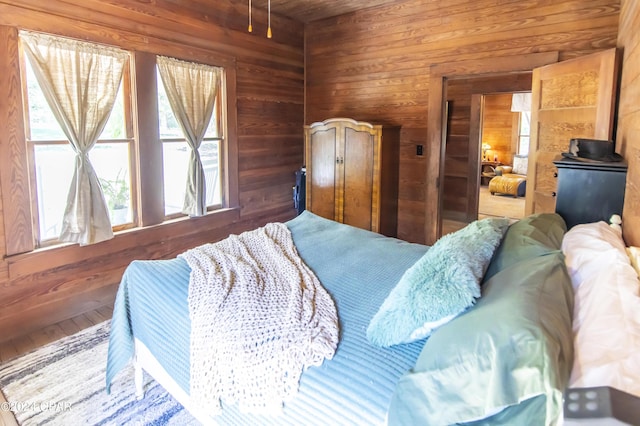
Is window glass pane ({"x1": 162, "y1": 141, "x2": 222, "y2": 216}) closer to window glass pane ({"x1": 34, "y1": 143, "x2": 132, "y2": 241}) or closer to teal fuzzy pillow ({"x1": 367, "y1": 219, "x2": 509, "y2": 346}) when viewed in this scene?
window glass pane ({"x1": 34, "y1": 143, "x2": 132, "y2": 241})

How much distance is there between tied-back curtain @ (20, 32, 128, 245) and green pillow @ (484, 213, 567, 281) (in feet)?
9.40

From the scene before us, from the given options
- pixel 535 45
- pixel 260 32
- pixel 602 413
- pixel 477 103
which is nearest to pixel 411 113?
pixel 535 45

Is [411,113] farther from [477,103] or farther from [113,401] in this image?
[113,401]

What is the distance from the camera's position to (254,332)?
60.1 inches

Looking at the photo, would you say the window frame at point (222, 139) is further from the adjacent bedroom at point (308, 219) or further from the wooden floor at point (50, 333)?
the wooden floor at point (50, 333)

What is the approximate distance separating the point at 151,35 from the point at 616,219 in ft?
11.8

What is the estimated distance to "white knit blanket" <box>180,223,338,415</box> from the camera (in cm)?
138

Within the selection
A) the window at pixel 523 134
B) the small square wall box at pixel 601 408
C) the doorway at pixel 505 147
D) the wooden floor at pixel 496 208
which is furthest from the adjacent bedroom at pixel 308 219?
the window at pixel 523 134

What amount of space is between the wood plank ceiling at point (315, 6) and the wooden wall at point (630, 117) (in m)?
2.33

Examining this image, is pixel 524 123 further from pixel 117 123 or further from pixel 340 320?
pixel 340 320

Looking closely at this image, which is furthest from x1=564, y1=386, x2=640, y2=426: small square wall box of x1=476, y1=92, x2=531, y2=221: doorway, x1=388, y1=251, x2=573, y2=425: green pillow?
x1=476, y1=92, x2=531, y2=221: doorway

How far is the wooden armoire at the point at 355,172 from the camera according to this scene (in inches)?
168

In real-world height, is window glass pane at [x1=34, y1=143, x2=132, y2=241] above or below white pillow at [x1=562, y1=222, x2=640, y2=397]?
above

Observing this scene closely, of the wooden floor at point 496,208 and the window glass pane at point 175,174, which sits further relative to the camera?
the wooden floor at point 496,208
